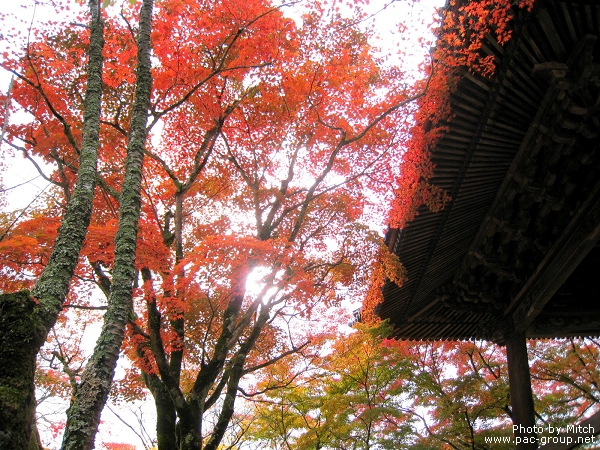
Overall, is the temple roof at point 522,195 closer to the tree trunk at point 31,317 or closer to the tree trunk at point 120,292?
the tree trunk at point 120,292

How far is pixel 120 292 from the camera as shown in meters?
4.99

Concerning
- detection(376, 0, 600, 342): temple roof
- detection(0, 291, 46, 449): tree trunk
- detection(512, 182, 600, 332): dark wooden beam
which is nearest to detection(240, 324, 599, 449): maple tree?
detection(376, 0, 600, 342): temple roof

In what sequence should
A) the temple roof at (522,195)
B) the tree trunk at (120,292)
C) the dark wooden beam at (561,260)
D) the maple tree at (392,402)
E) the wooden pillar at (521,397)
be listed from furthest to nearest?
the maple tree at (392,402) → the wooden pillar at (521,397) → the dark wooden beam at (561,260) → the temple roof at (522,195) → the tree trunk at (120,292)

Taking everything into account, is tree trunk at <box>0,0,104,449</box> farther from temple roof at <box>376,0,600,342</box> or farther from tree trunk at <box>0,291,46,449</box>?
temple roof at <box>376,0,600,342</box>

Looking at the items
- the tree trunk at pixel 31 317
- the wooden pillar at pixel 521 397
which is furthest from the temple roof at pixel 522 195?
the tree trunk at pixel 31 317

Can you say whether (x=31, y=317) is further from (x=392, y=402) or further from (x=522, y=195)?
(x=392, y=402)

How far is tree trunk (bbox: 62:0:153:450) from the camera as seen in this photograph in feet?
13.5

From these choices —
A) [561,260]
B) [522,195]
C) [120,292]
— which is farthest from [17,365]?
[561,260]

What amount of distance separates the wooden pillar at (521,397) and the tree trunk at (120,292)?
21.1ft

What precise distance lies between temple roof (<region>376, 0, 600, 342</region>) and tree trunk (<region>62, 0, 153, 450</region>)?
4087mm

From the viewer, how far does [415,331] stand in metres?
10.8

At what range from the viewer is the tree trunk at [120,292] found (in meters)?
4.12

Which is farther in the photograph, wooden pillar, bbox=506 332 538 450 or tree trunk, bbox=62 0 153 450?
wooden pillar, bbox=506 332 538 450

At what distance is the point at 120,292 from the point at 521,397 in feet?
21.6
